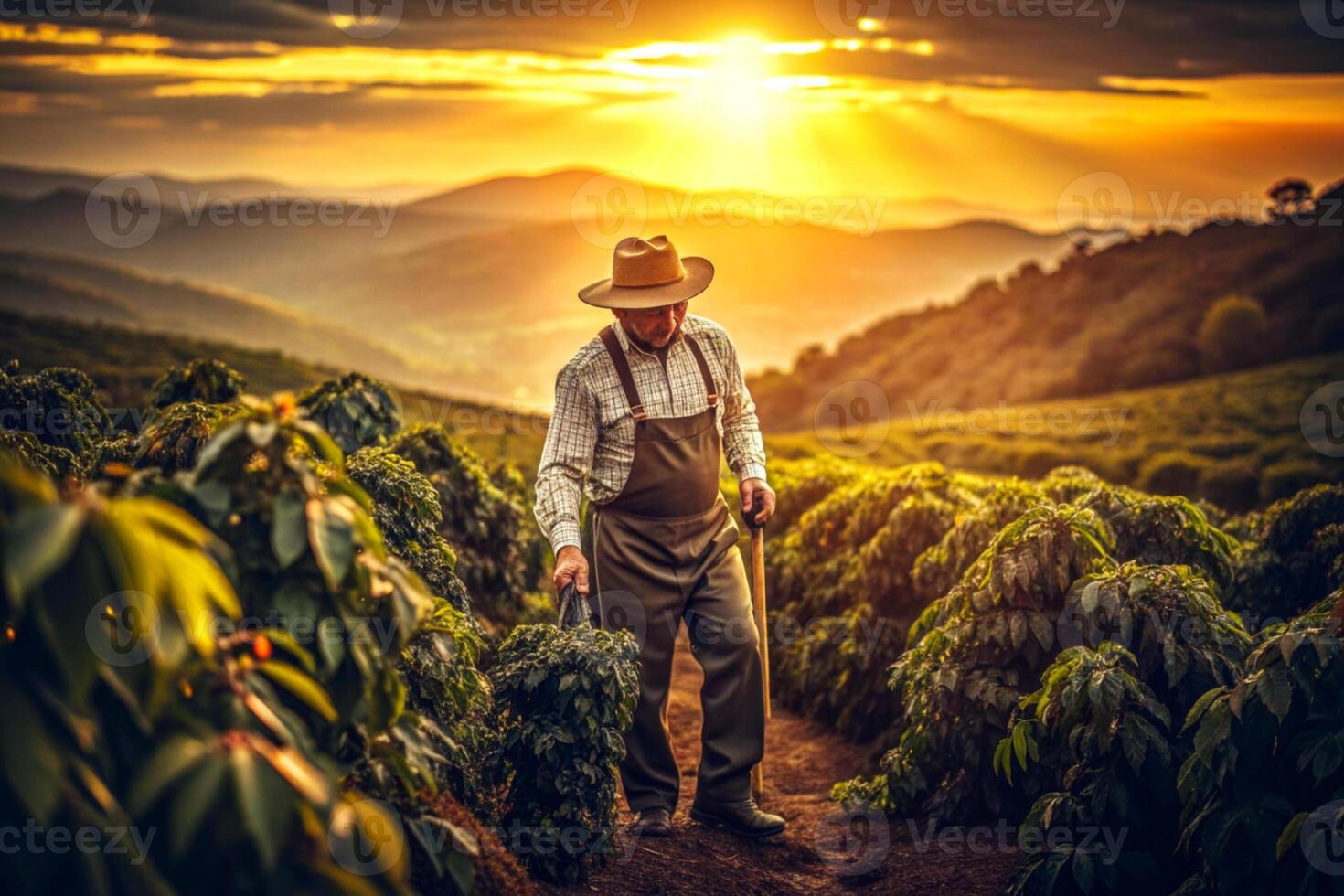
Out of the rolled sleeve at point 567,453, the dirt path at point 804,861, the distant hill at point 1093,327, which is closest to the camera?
the dirt path at point 804,861

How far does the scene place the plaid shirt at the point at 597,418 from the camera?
5.83 meters

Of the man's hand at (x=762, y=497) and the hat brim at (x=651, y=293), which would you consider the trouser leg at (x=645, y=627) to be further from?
the hat brim at (x=651, y=293)

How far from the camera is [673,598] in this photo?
603 cm

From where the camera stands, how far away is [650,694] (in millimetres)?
5977

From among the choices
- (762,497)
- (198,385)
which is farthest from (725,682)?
(198,385)

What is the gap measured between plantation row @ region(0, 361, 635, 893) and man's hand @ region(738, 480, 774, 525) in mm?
1632

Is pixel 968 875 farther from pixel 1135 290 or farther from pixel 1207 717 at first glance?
pixel 1135 290

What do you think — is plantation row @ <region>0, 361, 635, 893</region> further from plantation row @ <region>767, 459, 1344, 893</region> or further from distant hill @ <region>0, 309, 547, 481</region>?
distant hill @ <region>0, 309, 547, 481</region>

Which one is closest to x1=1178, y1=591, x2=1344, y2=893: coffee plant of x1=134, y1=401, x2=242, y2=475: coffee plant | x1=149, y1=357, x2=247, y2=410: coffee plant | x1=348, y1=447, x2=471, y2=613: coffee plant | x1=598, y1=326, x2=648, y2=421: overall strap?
x1=598, y1=326, x2=648, y2=421: overall strap

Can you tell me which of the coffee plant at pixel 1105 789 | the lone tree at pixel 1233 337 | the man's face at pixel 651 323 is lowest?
the coffee plant at pixel 1105 789

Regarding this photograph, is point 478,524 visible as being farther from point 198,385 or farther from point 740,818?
point 740,818

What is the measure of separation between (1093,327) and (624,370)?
2649 inches

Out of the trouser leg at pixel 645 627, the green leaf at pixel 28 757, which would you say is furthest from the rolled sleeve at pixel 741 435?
the green leaf at pixel 28 757

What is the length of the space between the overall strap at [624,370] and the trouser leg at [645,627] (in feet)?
2.04
